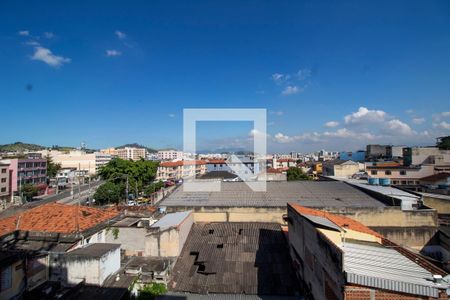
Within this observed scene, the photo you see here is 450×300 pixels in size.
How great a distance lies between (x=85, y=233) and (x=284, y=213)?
10312 mm

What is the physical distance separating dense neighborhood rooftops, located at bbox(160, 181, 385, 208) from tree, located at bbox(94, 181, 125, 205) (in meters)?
15.4

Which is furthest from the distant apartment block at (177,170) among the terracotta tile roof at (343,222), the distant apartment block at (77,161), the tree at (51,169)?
the terracotta tile roof at (343,222)

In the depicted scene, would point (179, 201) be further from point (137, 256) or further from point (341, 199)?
point (341, 199)

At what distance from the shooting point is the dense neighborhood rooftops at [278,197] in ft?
54.9

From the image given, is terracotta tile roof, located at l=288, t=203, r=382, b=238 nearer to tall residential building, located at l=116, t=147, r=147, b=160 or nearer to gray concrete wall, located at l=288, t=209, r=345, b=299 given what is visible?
gray concrete wall, located at l=288, t=209, r=345, b=299

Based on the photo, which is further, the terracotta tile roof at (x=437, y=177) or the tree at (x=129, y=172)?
the tree at (x=129, y=172)

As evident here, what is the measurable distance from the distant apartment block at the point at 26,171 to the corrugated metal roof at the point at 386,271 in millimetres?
48874

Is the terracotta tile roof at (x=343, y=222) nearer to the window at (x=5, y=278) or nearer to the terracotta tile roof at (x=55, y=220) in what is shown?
the terracotta tile roof at (x=55, y=220)

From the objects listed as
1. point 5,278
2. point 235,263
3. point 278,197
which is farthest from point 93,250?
point 278,197

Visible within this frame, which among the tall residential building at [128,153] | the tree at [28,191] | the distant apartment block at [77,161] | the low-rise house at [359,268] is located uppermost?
the tall residential building at [128,153]

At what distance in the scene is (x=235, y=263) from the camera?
12039 millimetres

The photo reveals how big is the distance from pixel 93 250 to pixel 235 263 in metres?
5.93

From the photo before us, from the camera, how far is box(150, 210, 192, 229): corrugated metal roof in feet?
43.1

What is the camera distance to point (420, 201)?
16500 mm
